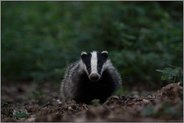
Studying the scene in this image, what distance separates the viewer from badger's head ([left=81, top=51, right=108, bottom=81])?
712 cm

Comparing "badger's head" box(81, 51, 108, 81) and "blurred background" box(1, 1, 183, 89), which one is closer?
"badger's head" box(81, 51, 108, 81)

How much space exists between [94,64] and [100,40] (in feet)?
16.6

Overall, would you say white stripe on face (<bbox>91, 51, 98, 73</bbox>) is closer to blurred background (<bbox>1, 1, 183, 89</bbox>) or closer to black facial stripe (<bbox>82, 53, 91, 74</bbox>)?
black facial stripe (<bbox>82, 53, 91, 74</bbox>)

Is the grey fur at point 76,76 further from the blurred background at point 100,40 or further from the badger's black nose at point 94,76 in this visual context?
the blurred background at point 100,40

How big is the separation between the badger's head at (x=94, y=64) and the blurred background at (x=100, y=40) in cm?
251

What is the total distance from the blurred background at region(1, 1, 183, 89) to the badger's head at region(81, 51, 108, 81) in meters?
2.51

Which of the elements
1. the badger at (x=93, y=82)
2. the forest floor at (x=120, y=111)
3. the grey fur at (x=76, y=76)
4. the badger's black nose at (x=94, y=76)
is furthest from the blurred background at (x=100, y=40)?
the forest floor at (x=120, y=111)

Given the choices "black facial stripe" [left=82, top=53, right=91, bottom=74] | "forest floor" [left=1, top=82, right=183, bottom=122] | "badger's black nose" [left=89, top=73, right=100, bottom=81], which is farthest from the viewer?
"black facial stripe" [left=82, top=53, right=91, bottom=74]

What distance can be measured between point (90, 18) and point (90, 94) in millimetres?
5920

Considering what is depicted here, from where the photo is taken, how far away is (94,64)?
726cm

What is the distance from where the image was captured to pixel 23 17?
45.8ft

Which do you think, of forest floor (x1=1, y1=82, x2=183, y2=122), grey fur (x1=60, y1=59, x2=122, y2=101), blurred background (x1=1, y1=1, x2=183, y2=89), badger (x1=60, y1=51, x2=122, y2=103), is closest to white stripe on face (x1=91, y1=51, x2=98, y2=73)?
badger (x1=60, y1=51, x2=122, y2=103)

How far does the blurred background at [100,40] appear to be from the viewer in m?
10.7

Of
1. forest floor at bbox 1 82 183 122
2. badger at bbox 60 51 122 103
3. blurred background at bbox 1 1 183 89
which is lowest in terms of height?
forest floor at bbox 1 82 183 122
